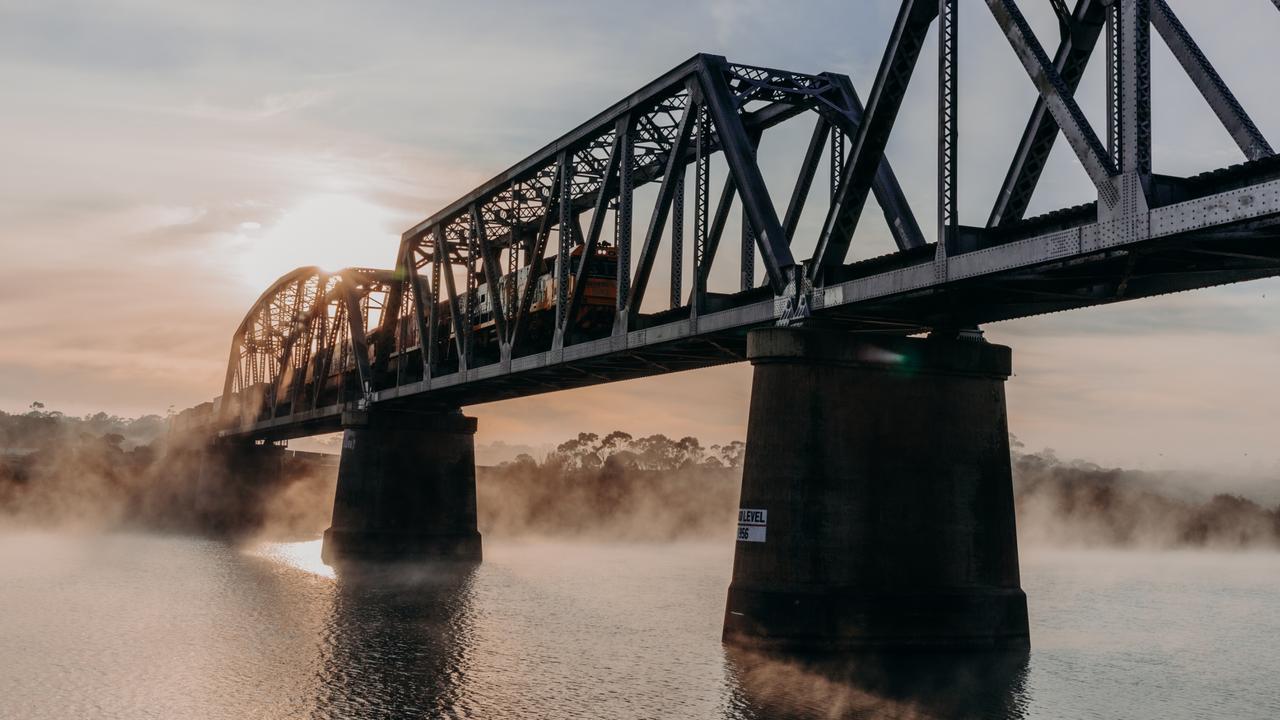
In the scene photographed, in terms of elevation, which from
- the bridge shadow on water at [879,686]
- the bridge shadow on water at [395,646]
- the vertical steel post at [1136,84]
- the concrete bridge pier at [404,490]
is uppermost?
the vertical steel post at [1136,84]

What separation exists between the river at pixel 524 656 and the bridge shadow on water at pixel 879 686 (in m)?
0.08

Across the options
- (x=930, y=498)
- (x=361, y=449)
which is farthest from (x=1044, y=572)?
(x=930, y=498)

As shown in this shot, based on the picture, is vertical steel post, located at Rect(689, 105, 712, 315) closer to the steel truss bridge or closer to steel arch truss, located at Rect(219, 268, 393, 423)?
the steel truss bridge

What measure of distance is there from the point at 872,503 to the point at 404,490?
38.6 meters

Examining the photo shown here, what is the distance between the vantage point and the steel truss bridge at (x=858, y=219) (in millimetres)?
21047

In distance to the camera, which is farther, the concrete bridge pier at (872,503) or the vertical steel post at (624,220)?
the vertical steel post at (624,220)

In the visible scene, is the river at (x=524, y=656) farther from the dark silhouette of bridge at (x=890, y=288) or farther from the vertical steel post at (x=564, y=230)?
the vertical steel post at (x=564, y=230)

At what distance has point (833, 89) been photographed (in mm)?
36656

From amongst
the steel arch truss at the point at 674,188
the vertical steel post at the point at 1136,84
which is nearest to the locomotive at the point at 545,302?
the steel arch truss at the point at 674,188

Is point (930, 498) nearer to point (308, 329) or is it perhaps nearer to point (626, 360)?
point (626, 360)

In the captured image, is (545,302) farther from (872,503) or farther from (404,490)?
(872,503)

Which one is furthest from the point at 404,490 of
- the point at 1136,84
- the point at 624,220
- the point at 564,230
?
the point at 1136,84

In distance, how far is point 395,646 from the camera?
35.5 meters

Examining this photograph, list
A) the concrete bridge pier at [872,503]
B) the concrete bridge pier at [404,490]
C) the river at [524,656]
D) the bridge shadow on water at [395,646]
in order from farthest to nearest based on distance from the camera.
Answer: the concrete bridge pier at [404,490] < the concrete bridge pier at [872,503] < the bridge shadow on water at [395,646] < the river at [524,656]
